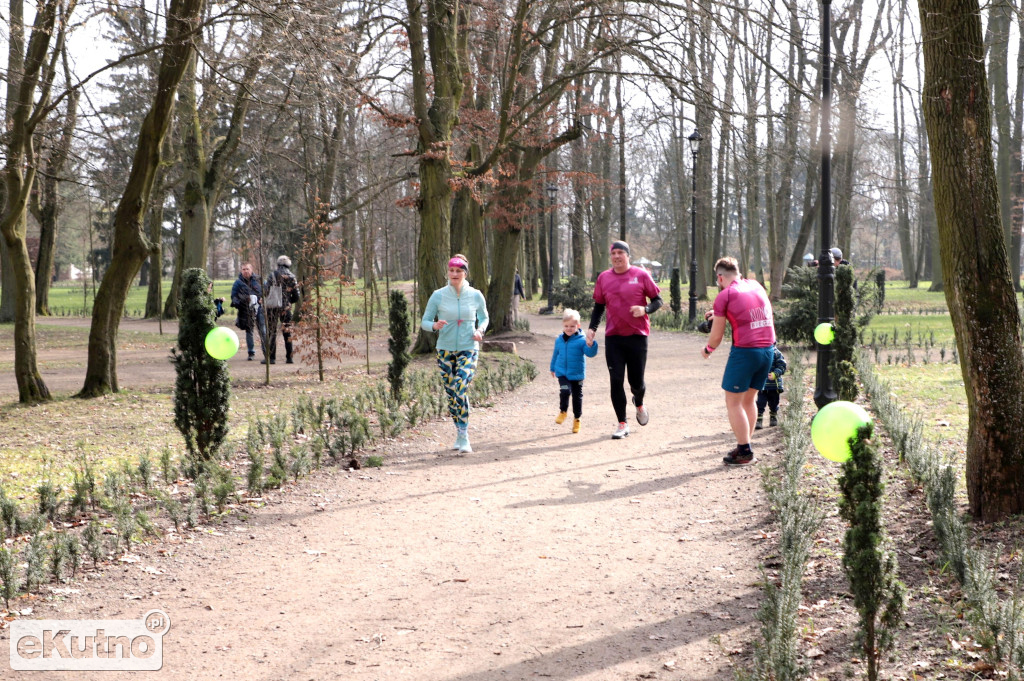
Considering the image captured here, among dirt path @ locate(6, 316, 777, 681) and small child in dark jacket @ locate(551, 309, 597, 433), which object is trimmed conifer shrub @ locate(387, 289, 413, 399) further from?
dirt path @ locate(6, 316, 777, 681)

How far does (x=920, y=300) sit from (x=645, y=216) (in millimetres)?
49752

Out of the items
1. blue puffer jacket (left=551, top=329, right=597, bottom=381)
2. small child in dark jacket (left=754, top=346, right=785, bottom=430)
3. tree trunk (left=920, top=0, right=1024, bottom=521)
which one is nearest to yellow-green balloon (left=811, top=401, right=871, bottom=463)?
tree trunk (left=920, top=0, right=1024, bottom=521)

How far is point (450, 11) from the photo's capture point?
50.7 ft

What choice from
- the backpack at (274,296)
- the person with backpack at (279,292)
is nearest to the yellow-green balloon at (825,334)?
the person with backpack at (279,292)

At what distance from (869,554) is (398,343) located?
824 cm

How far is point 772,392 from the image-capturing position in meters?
9.64

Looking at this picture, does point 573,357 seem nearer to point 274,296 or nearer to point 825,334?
point 825,334

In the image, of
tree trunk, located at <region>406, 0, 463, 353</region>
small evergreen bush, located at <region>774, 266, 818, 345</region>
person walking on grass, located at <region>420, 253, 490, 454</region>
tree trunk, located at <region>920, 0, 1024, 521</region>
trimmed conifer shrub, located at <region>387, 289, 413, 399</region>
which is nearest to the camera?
tree trunk, located at <region>920, 0, 1024, 521</region>

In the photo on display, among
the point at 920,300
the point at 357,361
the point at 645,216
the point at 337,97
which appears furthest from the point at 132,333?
the point at 645,216

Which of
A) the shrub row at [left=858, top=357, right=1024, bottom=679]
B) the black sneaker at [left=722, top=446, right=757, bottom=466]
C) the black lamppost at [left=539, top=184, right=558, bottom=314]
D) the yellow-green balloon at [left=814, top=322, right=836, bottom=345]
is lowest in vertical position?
the black sneaker at [left=722, top=446, right=757, bottom=466]

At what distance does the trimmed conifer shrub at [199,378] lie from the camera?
7516mm

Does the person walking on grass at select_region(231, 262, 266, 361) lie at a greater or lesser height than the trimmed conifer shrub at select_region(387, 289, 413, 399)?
greater

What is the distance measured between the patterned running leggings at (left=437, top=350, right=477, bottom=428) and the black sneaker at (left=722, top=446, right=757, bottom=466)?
Result: 2.49 meters

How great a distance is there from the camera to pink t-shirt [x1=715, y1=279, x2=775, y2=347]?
779 cm
